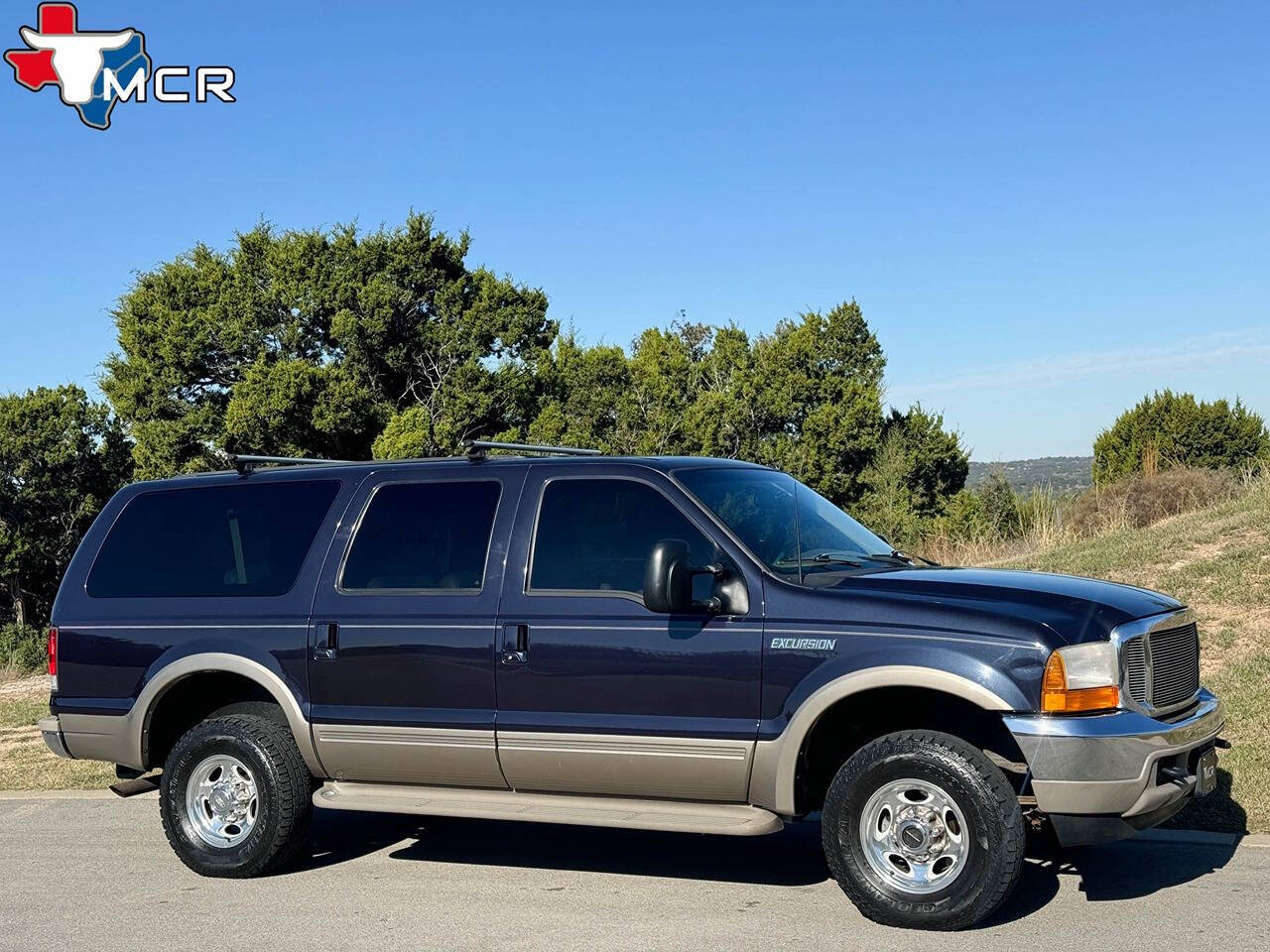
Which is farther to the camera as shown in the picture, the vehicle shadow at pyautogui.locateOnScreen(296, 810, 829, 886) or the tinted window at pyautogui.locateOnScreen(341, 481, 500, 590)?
the vehicle shadow at pyautogui.locateOnScreen(296, 810, 829, 886)

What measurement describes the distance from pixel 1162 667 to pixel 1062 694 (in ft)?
2.40

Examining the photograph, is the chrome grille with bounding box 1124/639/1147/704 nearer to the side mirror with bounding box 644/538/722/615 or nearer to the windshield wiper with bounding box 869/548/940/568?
the windshield wiper with bounding box 869/548/940/568

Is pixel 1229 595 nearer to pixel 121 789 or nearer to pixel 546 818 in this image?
pixel 546 818

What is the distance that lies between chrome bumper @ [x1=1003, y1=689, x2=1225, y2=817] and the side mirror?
4.95ft

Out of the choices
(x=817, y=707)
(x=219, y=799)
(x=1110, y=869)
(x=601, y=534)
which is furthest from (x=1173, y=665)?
(x=219, y=799)

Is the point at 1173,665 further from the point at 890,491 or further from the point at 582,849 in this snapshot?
the point at 890,491

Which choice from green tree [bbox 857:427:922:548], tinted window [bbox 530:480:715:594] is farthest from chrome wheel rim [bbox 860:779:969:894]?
green tree [bbox 857:427:922:548]

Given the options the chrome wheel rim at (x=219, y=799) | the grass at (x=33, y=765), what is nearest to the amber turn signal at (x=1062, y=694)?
the chrome wheel rim at (x=219, y=799)

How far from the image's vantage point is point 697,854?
7.46 meters

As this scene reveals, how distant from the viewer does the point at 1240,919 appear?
5.80 meters

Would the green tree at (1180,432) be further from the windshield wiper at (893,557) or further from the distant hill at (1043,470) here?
the windshield wiper at (893,557)

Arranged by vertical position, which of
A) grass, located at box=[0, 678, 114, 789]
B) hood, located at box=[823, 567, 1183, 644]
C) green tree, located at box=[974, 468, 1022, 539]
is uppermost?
green tree, located at box=[974, 468, 1022, 539]

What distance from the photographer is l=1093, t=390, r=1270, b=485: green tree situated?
4066cm

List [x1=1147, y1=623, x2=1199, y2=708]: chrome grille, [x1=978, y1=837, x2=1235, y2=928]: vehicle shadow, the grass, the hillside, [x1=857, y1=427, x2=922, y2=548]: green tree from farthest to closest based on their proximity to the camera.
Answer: [x1=857, y1=427, x2=922, y2=548]: green tree
the grass
the hillside
[x1=978, y1=837, x2=1235, y2=928]: vehicle shadow
[x1=1147, y1=623, x2=1199, y2=708]: chrome grille
